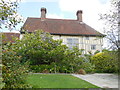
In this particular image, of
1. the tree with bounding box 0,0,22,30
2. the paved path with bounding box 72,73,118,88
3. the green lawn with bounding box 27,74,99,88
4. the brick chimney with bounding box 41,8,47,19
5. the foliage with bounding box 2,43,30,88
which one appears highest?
the brick chimney with bounding box 41,8,47,19

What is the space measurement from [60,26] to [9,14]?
1806 centimetres

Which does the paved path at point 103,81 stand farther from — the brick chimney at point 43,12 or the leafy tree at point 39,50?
the brick chimney at point 43,12

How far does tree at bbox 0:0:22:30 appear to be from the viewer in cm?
316

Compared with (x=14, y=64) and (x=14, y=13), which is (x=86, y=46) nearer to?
(x=14, y=64)

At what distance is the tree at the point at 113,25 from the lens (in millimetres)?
7793

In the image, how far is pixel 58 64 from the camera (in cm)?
1042

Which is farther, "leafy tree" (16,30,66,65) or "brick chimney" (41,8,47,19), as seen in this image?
"brick chimney" (41,8,47,19)

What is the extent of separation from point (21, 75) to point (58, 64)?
5.98 m

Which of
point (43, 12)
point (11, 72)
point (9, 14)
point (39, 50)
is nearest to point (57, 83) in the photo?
point (11, 72)

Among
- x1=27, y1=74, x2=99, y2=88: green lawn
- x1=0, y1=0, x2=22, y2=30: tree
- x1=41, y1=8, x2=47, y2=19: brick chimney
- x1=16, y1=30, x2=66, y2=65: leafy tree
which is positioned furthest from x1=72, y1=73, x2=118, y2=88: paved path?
x1=41, y1=8, x2=47, y2=19: brick chimney

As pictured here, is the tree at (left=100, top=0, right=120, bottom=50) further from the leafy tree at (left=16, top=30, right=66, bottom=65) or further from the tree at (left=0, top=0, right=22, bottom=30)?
the tree at (left=0, top=0, right=22, bottom=30)

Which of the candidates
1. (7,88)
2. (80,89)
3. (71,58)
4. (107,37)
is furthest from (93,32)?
(7,88)

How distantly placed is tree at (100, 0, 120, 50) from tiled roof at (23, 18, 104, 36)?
429 inches

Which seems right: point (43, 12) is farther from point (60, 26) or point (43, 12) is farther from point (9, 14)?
point (9, 14)
